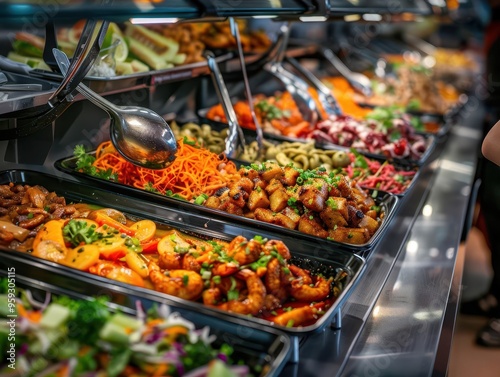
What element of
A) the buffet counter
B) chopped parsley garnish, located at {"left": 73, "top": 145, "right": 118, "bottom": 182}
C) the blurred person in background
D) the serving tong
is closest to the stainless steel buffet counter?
the buffet counter

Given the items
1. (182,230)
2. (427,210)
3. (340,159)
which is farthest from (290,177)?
(427,210)

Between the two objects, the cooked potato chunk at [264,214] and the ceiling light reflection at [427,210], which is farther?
the ceiling light reflection at [427,210]

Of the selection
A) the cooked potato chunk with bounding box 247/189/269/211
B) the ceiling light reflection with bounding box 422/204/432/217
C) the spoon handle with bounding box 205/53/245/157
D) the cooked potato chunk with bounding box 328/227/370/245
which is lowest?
the cooked potato chunk with bounding box 328/227/370/245

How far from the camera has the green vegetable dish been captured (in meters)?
1.33

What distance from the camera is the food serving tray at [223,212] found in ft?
7.04

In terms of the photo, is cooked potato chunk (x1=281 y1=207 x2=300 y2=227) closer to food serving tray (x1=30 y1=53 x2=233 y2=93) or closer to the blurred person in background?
food serving tray (x1=30 y1=53 x2=233 y2=93)

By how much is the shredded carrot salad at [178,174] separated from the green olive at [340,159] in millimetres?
736

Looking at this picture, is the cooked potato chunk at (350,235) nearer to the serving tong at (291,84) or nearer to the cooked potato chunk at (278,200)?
the cooked potato chunk at (278,200)

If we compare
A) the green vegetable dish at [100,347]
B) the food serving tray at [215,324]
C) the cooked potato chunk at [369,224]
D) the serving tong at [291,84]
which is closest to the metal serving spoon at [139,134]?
the food serving tray at [215,324]

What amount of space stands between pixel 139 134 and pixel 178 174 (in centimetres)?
37

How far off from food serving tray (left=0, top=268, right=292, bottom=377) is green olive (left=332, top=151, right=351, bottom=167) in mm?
1764

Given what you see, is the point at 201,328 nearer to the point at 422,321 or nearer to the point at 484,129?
the point at 422,321

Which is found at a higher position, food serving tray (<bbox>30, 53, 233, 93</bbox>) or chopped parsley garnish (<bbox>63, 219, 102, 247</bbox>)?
food serving tray (<bbox>30, 53, 233, 93</bbox>)

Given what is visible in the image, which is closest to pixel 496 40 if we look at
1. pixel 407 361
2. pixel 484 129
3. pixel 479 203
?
pixel 484 129
